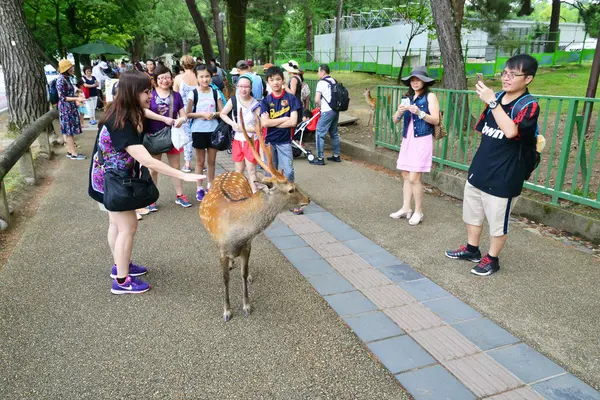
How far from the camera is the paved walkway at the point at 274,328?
2.84 m

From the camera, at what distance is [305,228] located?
558cm

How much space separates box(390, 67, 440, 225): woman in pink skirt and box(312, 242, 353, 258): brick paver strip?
1139 mm

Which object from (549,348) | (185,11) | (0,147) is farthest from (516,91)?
(185,11)

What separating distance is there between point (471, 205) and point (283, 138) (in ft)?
8.87

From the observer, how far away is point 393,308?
3.71 m

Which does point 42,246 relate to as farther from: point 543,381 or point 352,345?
point 543,381

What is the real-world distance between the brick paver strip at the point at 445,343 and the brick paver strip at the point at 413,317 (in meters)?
0.07

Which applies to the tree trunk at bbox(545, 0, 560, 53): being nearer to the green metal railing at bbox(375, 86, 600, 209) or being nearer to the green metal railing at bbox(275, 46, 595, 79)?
the green metal railing at bbox(275, 46, 595, 79)

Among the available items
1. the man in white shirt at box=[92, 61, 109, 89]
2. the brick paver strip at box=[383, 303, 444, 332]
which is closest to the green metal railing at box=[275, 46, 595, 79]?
the man in white shirt at box=[92, 61, 109, 89]

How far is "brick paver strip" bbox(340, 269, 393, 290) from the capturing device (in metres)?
4.13

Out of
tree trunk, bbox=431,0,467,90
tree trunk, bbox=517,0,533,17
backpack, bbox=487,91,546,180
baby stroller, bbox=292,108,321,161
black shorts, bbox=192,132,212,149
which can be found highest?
tree trunk, bbox=517,0,533,17

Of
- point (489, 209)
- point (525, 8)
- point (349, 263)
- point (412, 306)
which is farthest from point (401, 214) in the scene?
point (525, 8)

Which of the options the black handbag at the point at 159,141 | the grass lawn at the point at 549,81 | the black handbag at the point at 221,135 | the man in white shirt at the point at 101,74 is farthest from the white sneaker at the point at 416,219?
the man in white shirt at the point at 101,74

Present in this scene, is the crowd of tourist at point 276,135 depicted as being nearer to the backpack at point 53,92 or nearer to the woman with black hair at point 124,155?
the woman with black hair at point 124,155
